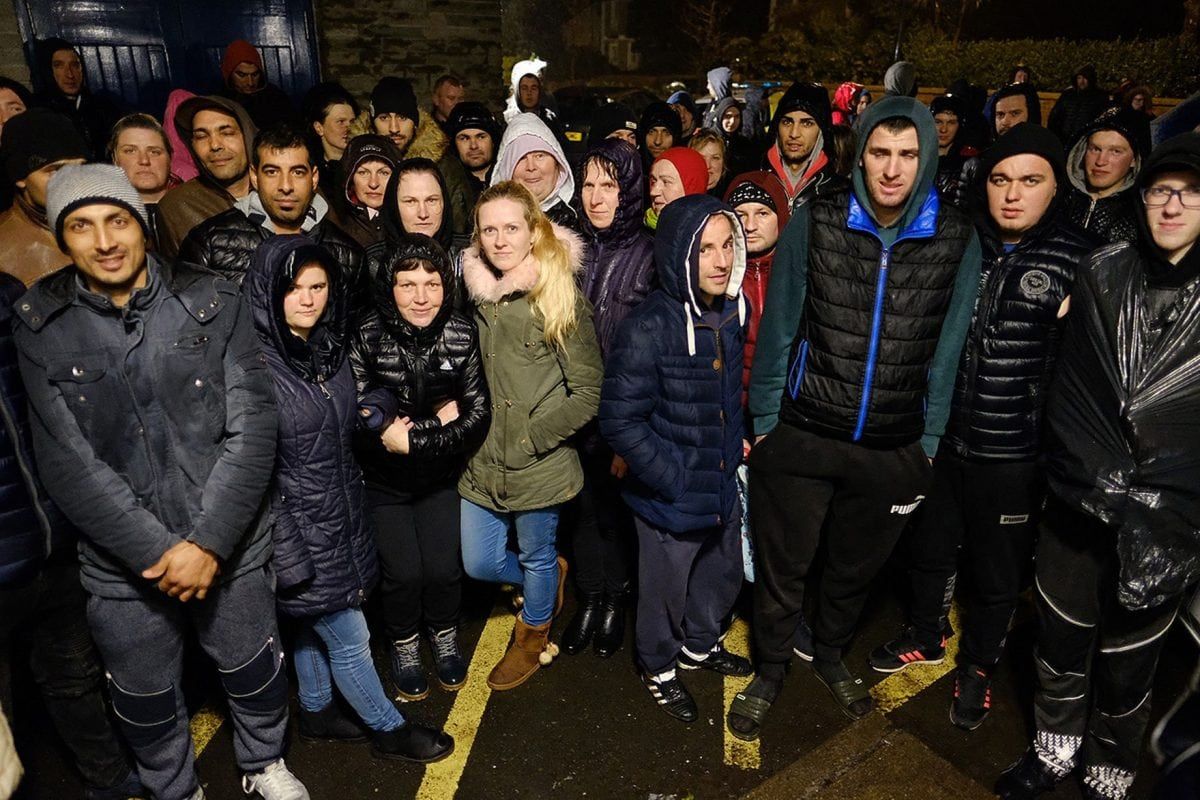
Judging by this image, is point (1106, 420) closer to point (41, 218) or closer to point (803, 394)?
point (803, 394)

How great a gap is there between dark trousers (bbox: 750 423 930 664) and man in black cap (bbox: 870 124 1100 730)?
0.83 feet

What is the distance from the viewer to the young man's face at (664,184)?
4.14 meters

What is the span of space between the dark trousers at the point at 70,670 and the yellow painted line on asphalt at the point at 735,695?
2.52 metres

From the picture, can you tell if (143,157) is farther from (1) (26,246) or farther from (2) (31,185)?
(1) (26,246)

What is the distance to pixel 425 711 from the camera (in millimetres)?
3590

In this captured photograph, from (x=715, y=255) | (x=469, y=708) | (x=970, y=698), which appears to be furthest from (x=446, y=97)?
(x=970, y=698)

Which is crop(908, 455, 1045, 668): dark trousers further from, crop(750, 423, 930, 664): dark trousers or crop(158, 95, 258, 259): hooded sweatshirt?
crop(158, 95, 258, 259): hooded sweatshirt

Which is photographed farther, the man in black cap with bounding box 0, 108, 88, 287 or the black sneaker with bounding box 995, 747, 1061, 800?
the man in black cap with bounding box 0, 108, 88, 287

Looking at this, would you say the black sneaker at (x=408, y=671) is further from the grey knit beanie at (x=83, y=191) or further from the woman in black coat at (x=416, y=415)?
the grey knit beanie at (x=83, y=191)

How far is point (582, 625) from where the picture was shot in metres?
4.03

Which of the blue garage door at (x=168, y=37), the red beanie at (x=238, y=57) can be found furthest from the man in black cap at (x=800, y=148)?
the blue garage door at (x=168, y=37)

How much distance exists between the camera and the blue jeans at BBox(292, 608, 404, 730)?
10.1 feet

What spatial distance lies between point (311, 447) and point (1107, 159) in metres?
4.34

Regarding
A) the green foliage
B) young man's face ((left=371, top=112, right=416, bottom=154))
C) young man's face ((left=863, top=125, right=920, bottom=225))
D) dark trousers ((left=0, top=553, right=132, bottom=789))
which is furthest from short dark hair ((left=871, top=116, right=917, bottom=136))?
the green foliage
